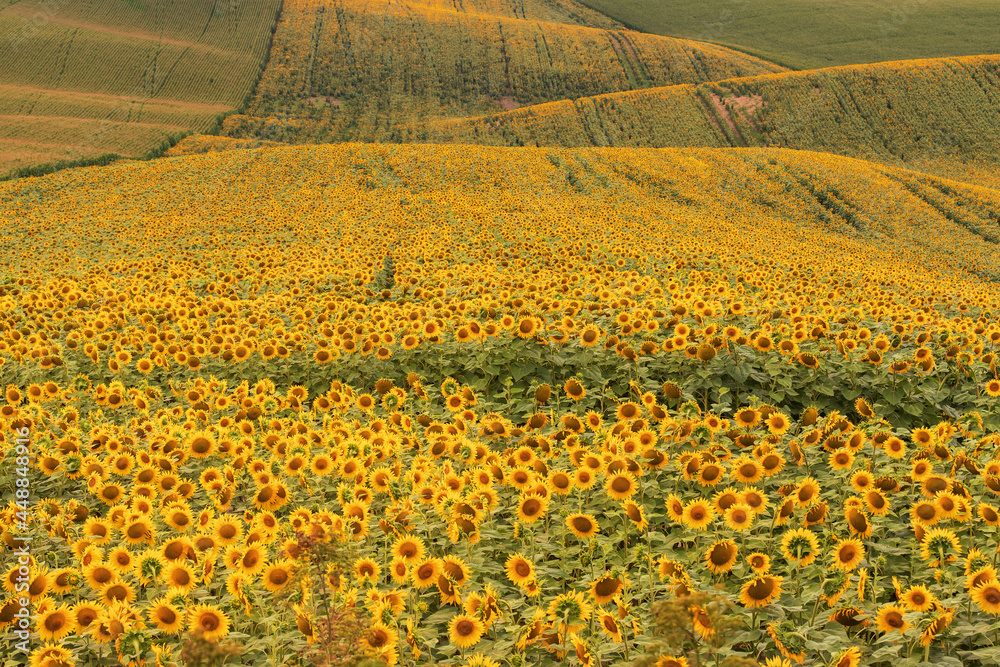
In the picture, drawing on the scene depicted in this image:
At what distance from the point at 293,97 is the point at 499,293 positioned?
234 feet

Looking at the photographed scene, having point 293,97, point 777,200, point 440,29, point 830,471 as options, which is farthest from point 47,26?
point 830,471

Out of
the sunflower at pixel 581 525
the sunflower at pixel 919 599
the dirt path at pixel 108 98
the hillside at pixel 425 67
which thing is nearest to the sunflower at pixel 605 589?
the sunflower at pixel 581 525

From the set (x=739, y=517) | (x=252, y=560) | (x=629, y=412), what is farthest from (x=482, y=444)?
(x=739, y=517)

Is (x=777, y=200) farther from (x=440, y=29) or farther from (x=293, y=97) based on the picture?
(x=440, y=29)

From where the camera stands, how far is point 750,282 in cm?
1165

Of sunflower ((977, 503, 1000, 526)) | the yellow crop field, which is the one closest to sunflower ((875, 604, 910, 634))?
the yellow crop field

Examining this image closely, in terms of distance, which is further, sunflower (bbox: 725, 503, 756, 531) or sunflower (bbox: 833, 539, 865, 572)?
sunflower (bbox: 725, 503, 756, 531)

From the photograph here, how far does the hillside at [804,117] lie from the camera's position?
2248 inches

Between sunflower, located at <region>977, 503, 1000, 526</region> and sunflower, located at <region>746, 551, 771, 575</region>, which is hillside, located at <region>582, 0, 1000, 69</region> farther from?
sunflower, located at <region>746, 551, 771, 575</region>

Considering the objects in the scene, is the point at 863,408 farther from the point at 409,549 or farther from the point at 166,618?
the point at 166,618

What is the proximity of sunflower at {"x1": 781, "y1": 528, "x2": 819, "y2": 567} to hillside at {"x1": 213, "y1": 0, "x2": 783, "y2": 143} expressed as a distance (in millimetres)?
63969

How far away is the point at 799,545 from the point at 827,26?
396 ft

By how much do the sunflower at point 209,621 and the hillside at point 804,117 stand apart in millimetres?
57954

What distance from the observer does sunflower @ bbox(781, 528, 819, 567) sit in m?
3.30
